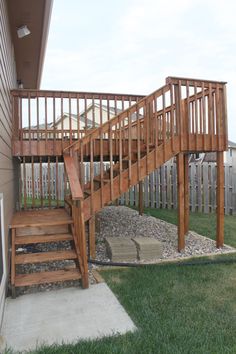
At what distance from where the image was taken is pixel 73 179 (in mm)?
4266

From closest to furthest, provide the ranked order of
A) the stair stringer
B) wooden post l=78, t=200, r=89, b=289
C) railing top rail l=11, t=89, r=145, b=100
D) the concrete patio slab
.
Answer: the concrete patio slab, wooden post l=78, t=200, r=89, b=289, the stair stringer, railing top rail l=11, t=89, r=145, b=100

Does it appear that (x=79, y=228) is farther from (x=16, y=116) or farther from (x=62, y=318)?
(x=16, y=116)

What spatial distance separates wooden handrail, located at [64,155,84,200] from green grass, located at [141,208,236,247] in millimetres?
3114

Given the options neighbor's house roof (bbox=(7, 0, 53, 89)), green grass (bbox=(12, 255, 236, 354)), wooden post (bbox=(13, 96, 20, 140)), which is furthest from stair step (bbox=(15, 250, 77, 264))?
neighbor's house roof (bbox=(7, 0, 53, 89))

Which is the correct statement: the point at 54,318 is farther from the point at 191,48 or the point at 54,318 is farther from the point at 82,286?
the point at 191,48

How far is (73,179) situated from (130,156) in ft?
3.50

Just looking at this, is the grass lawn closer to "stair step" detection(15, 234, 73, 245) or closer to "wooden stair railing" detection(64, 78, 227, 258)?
"stair step" detection(15, 234, 73, 245)

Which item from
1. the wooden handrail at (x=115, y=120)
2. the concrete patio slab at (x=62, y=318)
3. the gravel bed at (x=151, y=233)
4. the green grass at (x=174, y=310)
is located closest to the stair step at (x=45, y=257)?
the concrete patio slab at (x=62, y=318)

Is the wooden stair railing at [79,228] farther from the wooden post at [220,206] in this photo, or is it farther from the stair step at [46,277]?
the wooden post at [220,206]

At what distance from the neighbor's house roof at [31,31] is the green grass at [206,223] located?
5.02 meters

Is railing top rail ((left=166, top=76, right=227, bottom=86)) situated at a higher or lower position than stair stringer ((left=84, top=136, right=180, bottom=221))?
higher

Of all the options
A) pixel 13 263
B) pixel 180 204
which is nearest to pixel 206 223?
pixel 180 204

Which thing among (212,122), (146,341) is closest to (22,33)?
(212,122)

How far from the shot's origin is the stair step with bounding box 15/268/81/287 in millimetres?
3619
